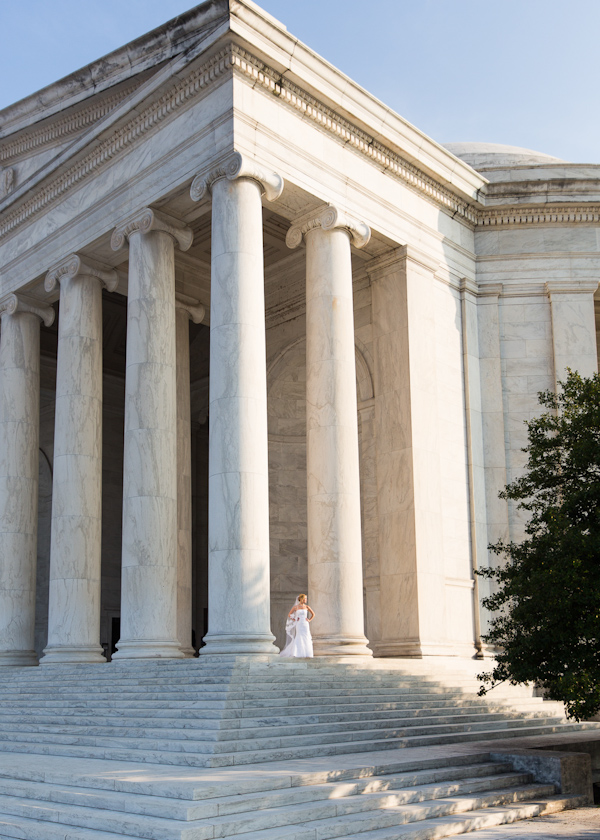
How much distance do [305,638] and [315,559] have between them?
3466 mm

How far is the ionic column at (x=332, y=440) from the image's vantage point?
30.7 m

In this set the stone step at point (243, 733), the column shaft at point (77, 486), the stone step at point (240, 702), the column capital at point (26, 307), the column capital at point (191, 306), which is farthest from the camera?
the column capital at point (191, 306)

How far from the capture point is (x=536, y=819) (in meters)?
18.3

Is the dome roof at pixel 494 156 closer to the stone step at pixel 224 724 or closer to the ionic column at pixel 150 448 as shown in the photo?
the ionic column at pixel 150 448

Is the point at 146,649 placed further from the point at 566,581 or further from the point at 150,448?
the point at 566,581

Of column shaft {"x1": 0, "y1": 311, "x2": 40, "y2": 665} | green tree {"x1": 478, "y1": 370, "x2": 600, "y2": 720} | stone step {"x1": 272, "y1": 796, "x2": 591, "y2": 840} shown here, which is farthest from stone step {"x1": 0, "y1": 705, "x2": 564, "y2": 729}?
column shaft {"x1": 0, "y1": 311, "x2": 40, "y2": 665}

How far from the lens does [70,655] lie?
3394 centimetres

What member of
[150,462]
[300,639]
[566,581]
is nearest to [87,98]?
[150,462]

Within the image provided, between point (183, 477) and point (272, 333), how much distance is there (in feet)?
29.8

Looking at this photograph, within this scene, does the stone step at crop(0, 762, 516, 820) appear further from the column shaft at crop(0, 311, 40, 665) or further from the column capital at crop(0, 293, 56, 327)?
the column capital at crop(0, 293, 56, 327)

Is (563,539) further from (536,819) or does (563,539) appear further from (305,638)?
(305,638)

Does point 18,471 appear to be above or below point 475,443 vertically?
below

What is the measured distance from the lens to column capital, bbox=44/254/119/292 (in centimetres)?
3744

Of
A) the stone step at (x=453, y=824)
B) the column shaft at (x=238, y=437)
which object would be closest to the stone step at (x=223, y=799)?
the stone step at (x=453, y=824)
